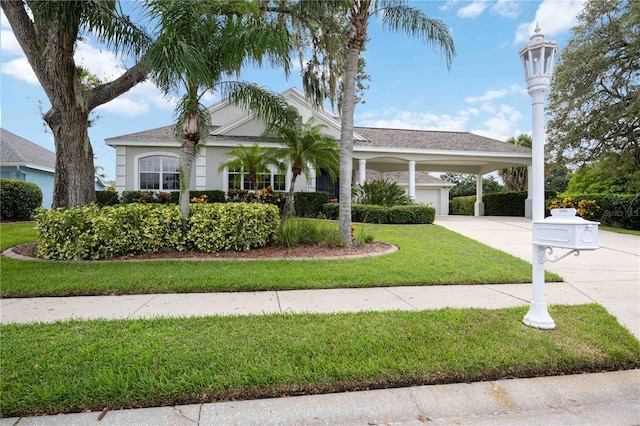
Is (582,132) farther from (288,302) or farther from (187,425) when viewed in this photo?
(187,425)

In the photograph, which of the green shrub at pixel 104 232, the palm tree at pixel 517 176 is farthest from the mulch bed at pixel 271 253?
the palm tree at pixel 517 176

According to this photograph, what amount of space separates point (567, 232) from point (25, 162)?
23.4m

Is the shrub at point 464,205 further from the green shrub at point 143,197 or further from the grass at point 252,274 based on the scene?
the green shrub at point 143,197

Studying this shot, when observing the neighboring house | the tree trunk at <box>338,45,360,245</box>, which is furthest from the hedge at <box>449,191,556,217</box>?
the neighboring house

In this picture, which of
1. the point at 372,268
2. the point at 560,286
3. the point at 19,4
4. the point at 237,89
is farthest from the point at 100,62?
the point at 560,286

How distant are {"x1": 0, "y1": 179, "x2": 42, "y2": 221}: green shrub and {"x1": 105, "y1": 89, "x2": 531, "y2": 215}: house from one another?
3.37 metres

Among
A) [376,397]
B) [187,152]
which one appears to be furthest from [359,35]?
[376,397]

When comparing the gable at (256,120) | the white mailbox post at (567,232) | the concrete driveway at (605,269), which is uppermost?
the gable at (256,120)

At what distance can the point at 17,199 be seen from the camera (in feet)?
44.0

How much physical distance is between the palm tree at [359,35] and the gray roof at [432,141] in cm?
820

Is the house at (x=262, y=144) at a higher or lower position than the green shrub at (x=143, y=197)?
higher

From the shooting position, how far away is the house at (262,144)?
14914 millimetres

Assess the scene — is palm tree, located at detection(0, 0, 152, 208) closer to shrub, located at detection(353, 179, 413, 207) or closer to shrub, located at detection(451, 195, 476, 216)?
shrub, located at detection(353, 179, 413, 207)

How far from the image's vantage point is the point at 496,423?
2.25 metres
